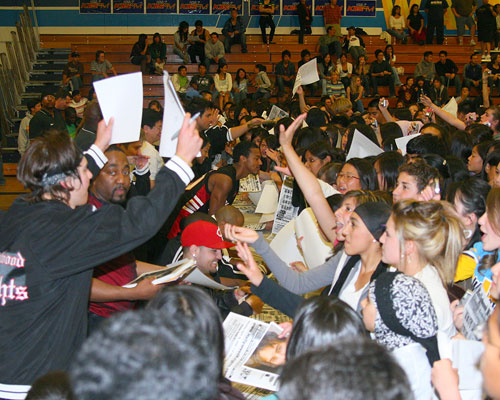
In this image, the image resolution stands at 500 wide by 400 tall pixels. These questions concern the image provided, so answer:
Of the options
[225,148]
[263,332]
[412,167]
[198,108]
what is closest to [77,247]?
[263,332]

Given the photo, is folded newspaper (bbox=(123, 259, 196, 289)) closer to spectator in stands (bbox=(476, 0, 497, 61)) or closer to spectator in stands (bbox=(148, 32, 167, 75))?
spectator in stands (bbox=(148, 32, 167, 75))

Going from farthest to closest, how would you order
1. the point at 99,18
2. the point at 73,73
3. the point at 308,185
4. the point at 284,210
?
1. the point at 99,18
2. the point at 73,73
3. the point at 284,210
4. the point at 308,185

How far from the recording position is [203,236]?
3.44 m

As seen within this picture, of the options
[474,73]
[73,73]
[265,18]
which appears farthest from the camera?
[265,18]

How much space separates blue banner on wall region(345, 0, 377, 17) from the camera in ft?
62.2

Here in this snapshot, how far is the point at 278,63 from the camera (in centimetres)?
1584

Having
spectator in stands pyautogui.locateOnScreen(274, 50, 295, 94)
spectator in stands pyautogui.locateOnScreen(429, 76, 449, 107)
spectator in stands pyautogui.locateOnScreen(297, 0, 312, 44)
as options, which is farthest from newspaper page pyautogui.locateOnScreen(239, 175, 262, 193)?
spectator in stands pyautogui.locateOnScreen(297, 0, 312, 44)

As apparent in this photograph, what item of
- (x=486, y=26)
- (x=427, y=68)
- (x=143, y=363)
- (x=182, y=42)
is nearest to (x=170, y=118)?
(x=143, y=363)

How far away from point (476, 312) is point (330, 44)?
14.8 metres

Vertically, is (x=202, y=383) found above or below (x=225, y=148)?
above

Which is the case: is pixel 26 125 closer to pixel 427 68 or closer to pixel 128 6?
pixel 128 6

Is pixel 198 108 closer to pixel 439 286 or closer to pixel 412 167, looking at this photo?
pixel 412 167

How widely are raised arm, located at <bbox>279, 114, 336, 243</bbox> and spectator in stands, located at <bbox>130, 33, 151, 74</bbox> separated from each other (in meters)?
13.1

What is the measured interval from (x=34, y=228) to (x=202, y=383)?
1190 millimetres
